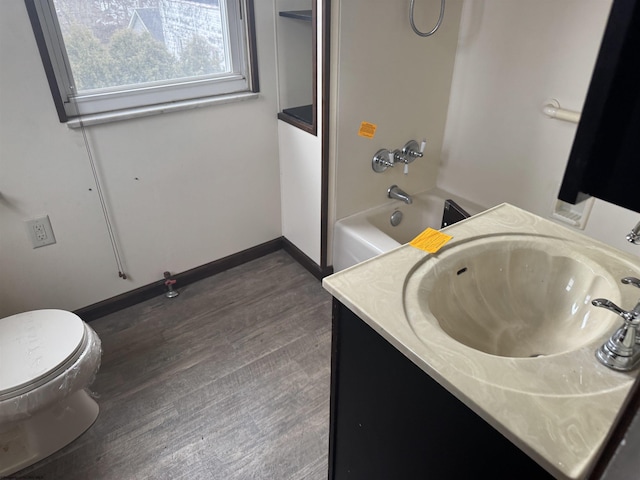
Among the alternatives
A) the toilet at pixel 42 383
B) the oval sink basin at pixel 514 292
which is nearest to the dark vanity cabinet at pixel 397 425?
the oval sink basin at pixel 514 292

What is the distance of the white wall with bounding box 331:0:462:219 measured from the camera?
6.09ft

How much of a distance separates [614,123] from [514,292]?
0.77 meters

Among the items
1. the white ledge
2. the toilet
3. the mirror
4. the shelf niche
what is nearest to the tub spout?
the shelf niche

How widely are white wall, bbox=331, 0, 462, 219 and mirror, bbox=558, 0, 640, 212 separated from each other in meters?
1.50

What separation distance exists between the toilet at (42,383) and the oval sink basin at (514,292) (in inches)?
45.9

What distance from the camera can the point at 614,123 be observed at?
1.52 feet

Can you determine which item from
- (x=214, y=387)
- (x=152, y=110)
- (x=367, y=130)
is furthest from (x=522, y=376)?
(x=152, y=110)

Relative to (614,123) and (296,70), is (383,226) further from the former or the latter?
(614,123)

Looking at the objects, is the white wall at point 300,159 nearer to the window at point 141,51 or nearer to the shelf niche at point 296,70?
the shelf niche at point 296,70

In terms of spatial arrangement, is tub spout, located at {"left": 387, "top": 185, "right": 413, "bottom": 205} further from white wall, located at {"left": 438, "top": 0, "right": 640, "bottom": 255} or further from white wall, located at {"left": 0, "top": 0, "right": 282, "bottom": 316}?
white wall, located at {"left": 0, "top": 0, "right": 282, "bottom": 316}

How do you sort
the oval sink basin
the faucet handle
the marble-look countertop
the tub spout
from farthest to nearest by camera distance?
1. the tub spout
2. the faucet handle
3. the oval sink basin
4. the marble-look countertop

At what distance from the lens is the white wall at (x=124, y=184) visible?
167 centimetres

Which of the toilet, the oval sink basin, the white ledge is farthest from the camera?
the white ledge

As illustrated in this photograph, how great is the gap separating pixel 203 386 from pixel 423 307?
47.2 inches
